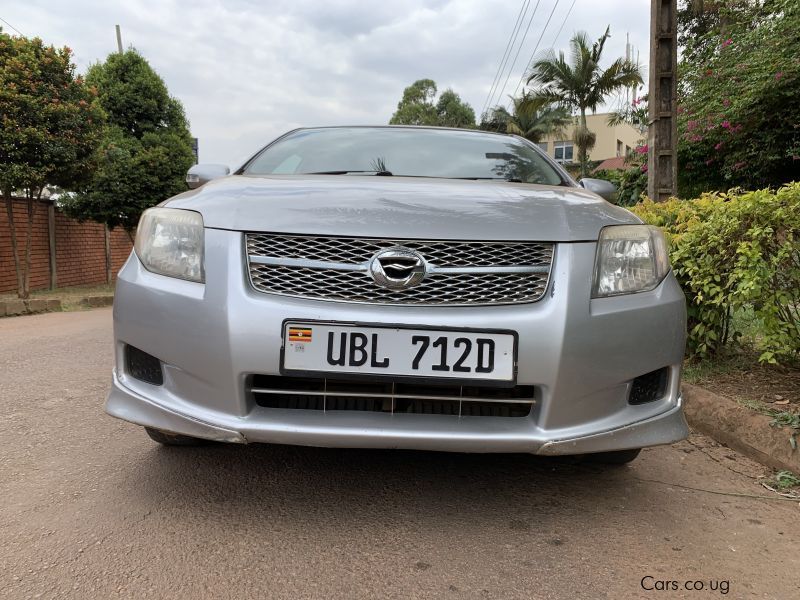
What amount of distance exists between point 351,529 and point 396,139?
1919 millimetres

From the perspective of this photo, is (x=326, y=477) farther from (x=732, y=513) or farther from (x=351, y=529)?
(x=732, y=513)

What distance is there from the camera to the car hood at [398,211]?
1.81 meters

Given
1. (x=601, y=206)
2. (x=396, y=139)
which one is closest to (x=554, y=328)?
(x=601, y=206)

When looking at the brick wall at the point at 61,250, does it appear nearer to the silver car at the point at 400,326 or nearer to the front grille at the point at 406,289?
the silver car at the point at 400,326

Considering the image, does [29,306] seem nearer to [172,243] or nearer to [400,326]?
[172,243]

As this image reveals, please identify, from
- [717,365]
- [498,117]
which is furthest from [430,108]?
[717,365]

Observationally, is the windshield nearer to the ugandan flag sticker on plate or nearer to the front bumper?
the front bumper

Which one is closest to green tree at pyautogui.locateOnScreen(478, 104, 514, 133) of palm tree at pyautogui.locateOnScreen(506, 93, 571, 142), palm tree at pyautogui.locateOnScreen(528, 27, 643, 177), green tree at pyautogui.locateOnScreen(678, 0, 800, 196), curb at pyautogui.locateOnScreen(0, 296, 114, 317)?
palm tree at pyautogui.locateOnScreen(506, 93, 571, 142)

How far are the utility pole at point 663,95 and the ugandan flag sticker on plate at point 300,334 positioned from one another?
4985mm

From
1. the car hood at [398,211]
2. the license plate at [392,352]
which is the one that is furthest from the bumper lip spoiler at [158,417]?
the car hood at [398,211]

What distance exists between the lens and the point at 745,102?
10.4 metres

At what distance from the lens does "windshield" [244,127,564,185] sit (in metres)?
2.75

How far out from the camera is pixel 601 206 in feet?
6.89

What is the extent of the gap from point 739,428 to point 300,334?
202 centimetres
